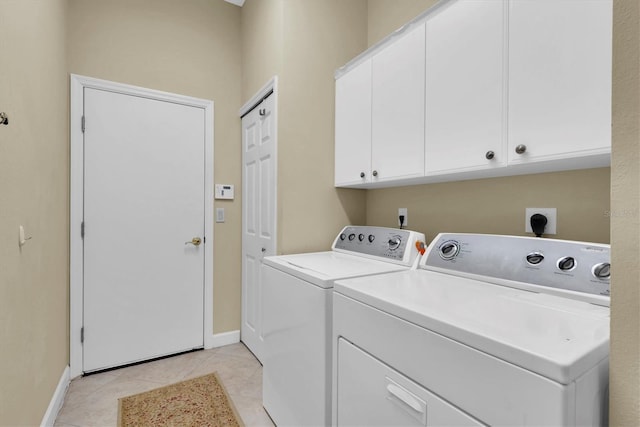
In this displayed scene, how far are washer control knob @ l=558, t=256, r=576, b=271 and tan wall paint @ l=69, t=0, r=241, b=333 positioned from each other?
88.4 inches

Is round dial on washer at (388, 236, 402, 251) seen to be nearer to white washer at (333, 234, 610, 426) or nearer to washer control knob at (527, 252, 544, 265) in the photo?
white washer at (333, 234, 610, 426)

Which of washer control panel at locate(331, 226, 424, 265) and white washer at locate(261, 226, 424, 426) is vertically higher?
washer control panel at locate(331, 226, 424, 265)

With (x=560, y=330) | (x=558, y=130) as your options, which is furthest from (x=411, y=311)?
(x=558, y=130)

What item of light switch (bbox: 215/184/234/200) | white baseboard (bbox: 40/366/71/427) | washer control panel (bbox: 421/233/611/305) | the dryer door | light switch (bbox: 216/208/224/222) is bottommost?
white baseboard (bbox: 40/366/71/427)

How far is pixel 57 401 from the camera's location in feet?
5.82

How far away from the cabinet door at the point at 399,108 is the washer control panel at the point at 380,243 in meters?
0.31

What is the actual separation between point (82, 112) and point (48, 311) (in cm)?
133

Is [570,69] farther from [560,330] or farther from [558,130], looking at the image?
[560,330]

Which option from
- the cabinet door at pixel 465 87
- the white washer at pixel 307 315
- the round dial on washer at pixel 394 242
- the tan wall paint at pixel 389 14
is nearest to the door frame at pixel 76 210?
the white washer at pixel 307 315

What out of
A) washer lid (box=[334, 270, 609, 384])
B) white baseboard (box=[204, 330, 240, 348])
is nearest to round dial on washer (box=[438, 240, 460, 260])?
washer lid (box=[334, 270, 609, 384])

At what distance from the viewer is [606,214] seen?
3.66ft

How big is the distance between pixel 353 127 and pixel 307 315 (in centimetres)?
118

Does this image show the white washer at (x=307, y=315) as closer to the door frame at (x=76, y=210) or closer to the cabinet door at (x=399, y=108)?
the cabinet door at (x=399, y=108)

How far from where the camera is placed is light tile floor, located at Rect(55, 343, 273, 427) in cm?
175
